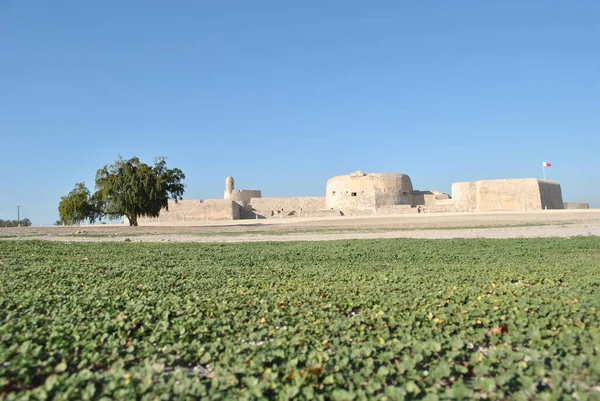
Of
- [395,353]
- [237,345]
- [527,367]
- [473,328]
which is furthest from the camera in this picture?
[473,328]

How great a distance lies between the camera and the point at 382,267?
877cm

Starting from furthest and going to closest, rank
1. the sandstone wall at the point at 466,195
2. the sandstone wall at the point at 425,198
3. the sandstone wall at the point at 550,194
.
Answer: the sandstone wall at the point at 425,198
the sandstone wall at the point at 466,195
the sandstone wall at the point at 550,194

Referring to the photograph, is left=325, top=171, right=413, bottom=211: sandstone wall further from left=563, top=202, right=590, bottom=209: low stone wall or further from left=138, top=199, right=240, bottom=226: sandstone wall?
left=563, top=202, right=590, bottom=209: low stone wall

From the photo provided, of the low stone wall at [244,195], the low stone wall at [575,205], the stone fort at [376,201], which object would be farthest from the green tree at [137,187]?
the low stone wall at [575,205]

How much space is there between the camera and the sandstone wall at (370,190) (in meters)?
54.7

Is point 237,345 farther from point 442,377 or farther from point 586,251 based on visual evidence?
point 586,251

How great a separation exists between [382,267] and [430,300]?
11.3 feet

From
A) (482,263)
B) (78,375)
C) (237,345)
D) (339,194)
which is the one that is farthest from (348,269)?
(339,194)

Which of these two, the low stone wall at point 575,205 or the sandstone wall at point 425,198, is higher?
the sandstone wall at point 425,198

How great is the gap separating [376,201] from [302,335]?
167 ft

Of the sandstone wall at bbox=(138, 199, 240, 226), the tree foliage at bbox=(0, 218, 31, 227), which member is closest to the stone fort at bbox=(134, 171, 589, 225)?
the sandstone wall at bbox=(138, 199, 240, 226)

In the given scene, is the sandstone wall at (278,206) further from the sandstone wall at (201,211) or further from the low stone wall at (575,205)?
the low stone wall at (575,205)

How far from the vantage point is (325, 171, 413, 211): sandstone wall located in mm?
54719

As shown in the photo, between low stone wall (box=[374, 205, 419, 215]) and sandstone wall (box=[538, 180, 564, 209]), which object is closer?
low stone wall (box=[374, 205, 419, 215])
